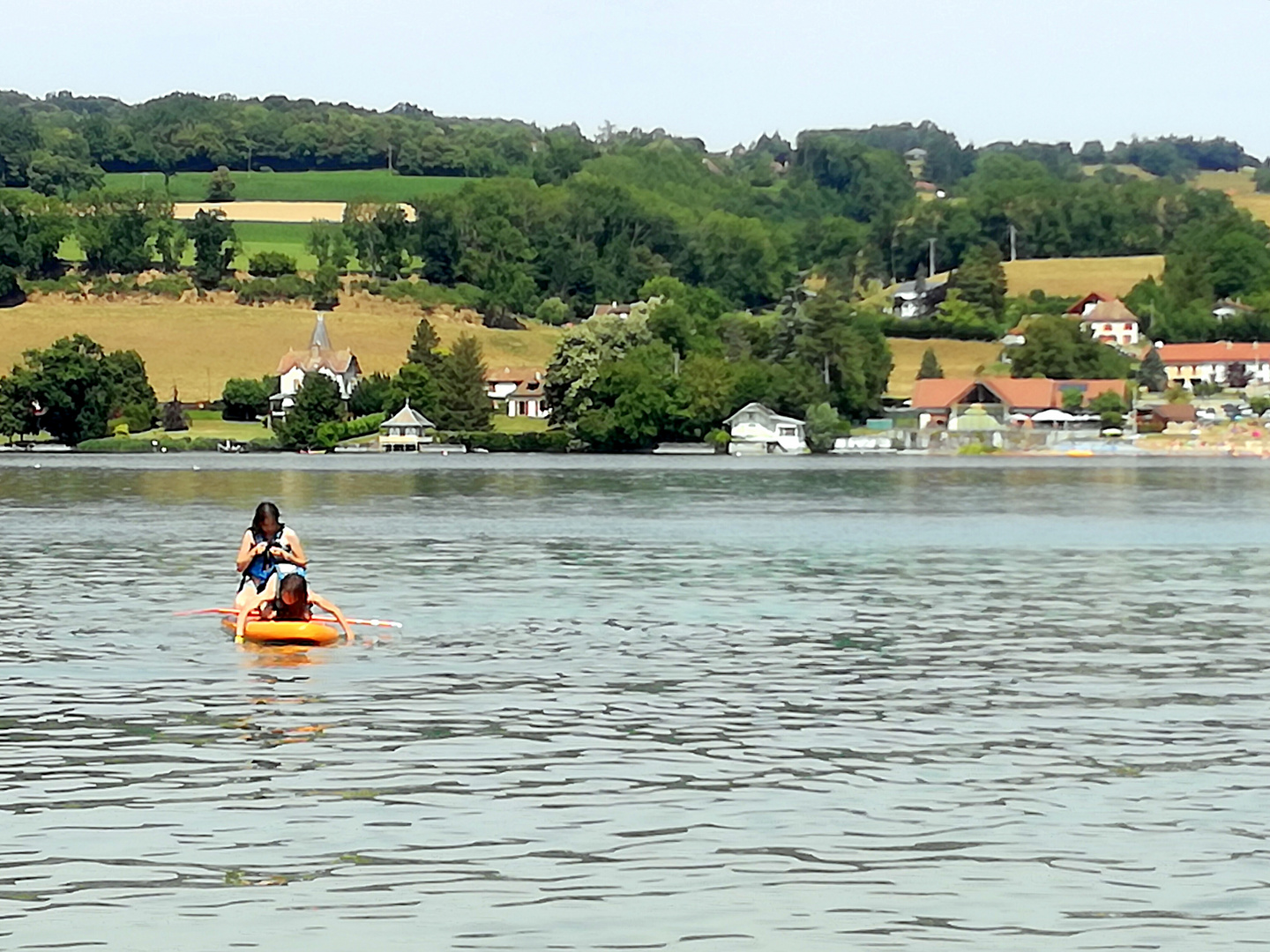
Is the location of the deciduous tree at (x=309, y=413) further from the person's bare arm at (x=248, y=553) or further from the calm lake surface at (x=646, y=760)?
the person's bare arm at (x=248, y=553)

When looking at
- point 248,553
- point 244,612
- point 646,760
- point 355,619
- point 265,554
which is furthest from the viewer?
point 355,619

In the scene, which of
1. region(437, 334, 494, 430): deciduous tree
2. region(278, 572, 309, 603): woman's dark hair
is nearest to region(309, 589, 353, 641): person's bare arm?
region(278, 572, 309, 603): woman's dark hair

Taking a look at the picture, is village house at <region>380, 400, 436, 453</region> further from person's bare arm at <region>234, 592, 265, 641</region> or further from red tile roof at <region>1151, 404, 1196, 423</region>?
person's bare arm at <region>234, 592, 265, 641</region>

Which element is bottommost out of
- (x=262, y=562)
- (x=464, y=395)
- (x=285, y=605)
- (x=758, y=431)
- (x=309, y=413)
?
(x=285, y=605)

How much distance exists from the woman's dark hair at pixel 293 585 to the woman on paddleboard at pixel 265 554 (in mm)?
204

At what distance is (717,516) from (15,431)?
115 meters

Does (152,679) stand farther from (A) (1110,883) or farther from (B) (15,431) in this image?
(B) (15,431)

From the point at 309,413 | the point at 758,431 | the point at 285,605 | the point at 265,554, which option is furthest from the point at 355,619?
the point at 309,413

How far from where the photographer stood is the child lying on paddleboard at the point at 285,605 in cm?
3331

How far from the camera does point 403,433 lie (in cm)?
18575

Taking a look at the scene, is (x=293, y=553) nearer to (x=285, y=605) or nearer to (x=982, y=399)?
(x=285, y=605)

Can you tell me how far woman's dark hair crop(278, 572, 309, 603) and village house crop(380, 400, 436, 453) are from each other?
151148 millimetres

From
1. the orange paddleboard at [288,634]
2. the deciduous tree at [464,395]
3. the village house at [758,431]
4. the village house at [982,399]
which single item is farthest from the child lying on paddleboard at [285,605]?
the village house at [982,399]

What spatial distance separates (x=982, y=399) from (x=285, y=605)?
542ft
